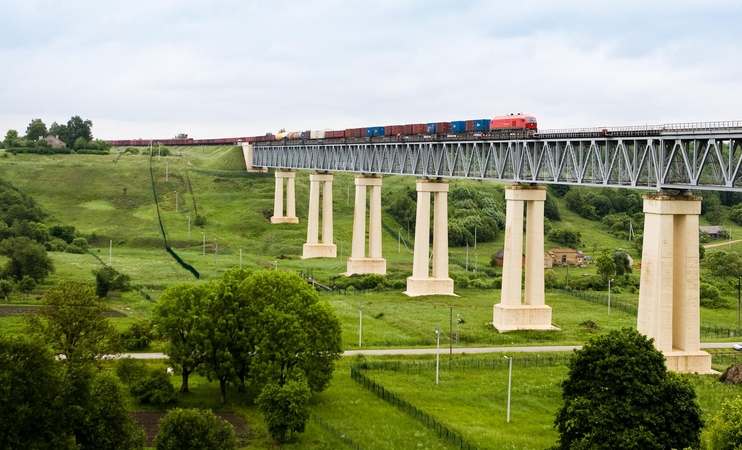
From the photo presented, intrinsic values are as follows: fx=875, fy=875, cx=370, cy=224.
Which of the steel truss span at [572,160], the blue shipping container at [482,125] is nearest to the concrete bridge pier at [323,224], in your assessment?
the steel truss span at [572,160]

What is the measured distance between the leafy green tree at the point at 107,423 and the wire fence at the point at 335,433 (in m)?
10.7

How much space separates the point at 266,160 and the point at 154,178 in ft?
73.2

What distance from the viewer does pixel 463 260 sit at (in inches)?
5074

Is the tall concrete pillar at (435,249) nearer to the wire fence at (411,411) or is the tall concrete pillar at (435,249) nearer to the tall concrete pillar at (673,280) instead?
the wire fence at (411,411)

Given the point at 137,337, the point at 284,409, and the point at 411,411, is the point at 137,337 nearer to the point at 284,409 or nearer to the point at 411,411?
the point at 284,409

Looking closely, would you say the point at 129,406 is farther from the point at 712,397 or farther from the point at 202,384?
the point at 712,397

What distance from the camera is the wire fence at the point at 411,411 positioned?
150 ft

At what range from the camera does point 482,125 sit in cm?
8625

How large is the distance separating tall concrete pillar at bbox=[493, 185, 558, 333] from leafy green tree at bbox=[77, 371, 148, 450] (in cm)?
4209

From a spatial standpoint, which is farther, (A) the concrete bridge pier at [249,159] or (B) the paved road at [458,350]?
(A) the concrete bridge pier at [249,159]

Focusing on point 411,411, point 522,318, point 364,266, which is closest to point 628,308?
point 522,318

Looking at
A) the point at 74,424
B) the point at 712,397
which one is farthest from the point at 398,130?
the point at 74,424

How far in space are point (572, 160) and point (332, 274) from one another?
46554 mm

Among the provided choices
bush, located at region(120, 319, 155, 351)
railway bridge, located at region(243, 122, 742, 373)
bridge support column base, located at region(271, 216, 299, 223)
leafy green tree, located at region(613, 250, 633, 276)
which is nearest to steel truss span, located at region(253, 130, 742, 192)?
railway bridge, located at region(243, 122, 742, 373)
